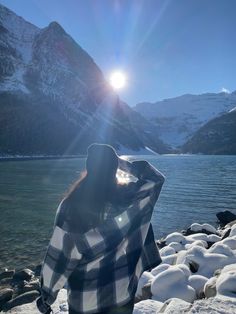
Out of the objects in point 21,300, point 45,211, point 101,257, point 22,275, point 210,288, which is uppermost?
point 101,257

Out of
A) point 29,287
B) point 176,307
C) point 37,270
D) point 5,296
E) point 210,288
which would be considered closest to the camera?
point 176,307

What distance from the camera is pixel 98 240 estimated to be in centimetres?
398

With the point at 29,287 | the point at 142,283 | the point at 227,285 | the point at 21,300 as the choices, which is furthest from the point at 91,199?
the point at 29,287

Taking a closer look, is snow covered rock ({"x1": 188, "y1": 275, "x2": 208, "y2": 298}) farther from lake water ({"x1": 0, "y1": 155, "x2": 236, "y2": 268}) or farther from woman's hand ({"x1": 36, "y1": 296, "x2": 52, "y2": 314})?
lake water ({"x1": 0, "y1": 155, "x2": 236, "y2": 268})

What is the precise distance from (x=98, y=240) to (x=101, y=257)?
0.22 meters

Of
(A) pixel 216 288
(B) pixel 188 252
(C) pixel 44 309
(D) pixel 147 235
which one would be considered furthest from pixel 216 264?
(C) pixel 44 309

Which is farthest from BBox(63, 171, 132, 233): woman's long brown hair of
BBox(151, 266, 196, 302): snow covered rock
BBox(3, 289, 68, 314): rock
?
BBox(151, 266, 196, 302): snow covered rock

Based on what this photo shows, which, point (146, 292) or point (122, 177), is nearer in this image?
point (122, 177)

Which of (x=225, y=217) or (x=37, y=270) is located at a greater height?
(x=225, y=217)

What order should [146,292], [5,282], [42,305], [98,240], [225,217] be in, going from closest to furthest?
[98,240]
[42,305]
[146,292]
[5,282]
[225,217]

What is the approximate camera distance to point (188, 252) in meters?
11.3

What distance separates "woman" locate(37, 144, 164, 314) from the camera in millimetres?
3957

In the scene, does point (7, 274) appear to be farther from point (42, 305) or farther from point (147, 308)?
point (42, 305)

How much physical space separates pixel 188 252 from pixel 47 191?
42.6 m
